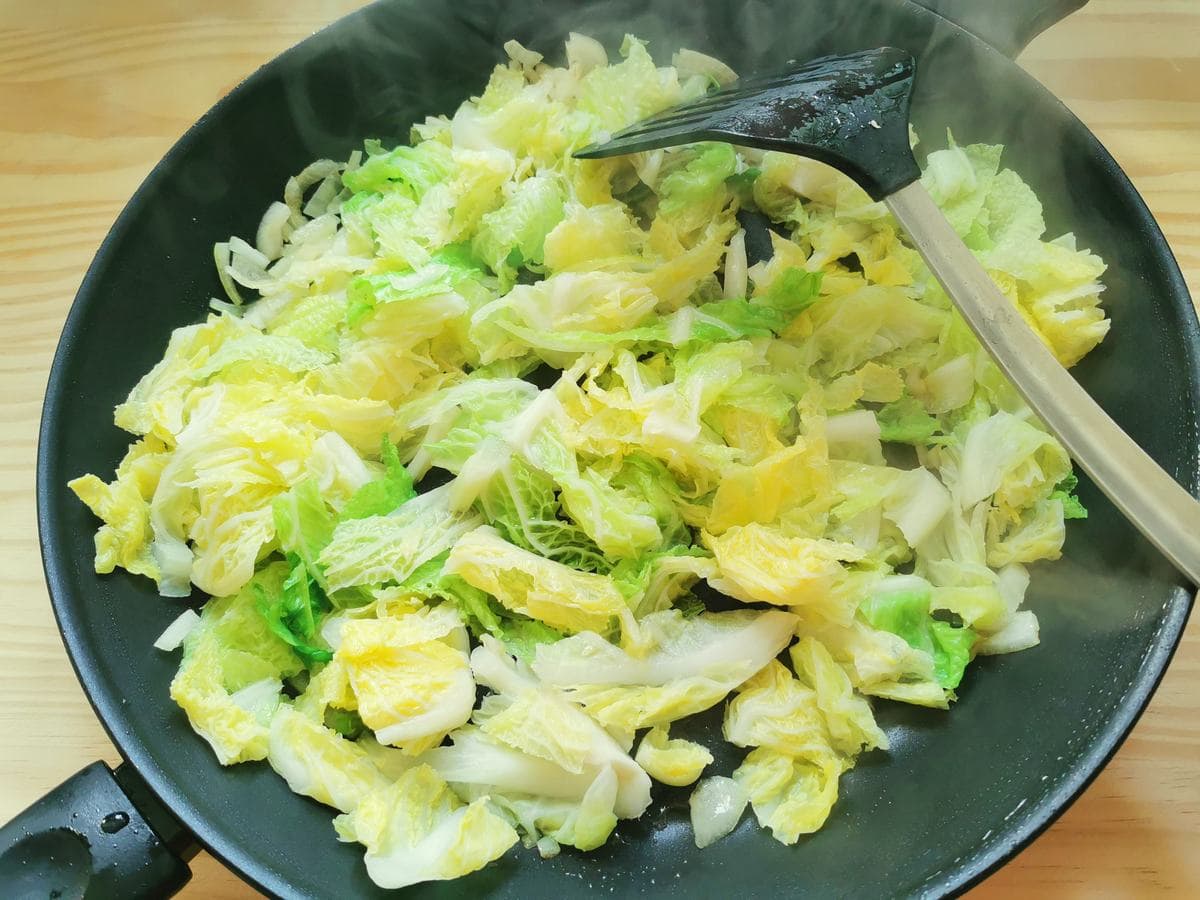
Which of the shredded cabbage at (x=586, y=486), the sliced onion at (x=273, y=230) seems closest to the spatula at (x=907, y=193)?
the shredded cabbage at (x=586, y=486)

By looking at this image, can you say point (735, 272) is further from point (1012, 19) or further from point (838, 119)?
point (1012, 19)

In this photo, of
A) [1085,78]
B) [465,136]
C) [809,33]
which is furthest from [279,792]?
[1085,78]

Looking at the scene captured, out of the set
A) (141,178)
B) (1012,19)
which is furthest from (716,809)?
(141,178)

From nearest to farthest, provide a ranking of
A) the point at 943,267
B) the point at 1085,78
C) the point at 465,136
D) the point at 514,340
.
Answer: the point at 943,267 → the point at 514,340 → the point at 465,136 → the point at 1085,78

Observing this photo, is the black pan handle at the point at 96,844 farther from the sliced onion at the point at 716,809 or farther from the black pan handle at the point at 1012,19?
the black pan handle at the point at 1012,19

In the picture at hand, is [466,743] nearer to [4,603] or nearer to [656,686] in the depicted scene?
[656,686]

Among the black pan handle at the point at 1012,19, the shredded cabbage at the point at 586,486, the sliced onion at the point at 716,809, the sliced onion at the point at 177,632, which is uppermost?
the black pan handle at the point at 1012,19

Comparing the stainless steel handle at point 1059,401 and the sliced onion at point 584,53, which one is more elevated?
the sliced onion at point 584,53

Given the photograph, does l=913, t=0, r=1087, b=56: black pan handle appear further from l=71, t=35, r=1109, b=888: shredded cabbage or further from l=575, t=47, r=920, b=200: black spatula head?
l=575, t=47, r=920, b=200: black spatula head
